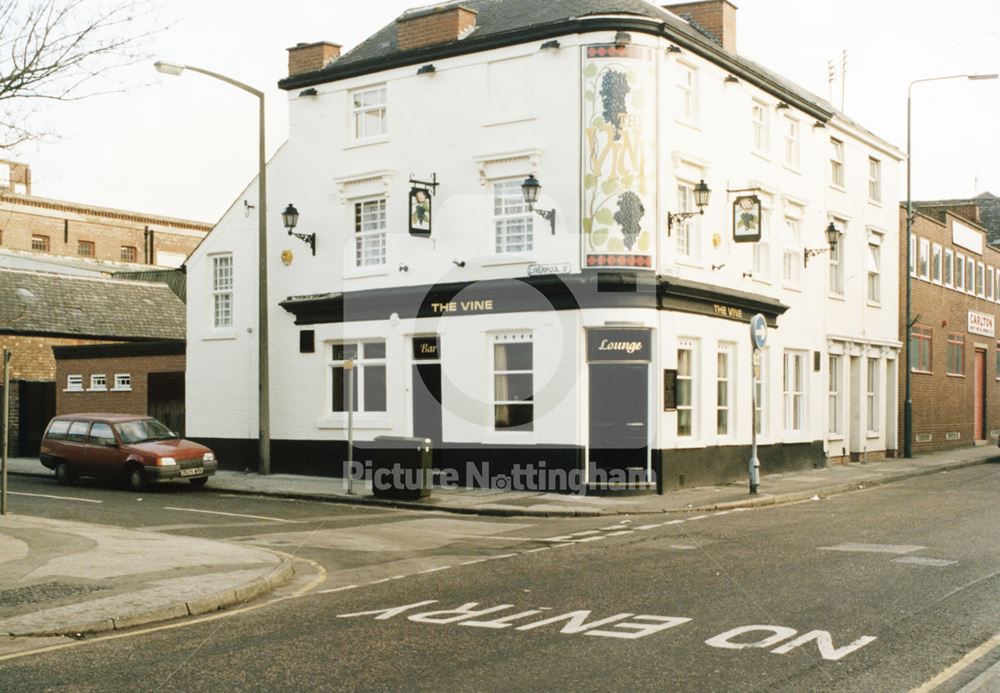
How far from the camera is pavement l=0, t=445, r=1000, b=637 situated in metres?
9.99

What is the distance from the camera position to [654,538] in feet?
52.0

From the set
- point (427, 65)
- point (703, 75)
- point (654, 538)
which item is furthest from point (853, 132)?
point (654, 538)

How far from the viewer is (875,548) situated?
13.9m

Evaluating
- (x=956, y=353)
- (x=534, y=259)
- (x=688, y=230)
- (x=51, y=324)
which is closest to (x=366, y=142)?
(x=534, y=259)

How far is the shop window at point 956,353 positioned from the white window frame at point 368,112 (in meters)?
26.6

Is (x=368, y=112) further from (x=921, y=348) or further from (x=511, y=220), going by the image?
(x=921, y=348)

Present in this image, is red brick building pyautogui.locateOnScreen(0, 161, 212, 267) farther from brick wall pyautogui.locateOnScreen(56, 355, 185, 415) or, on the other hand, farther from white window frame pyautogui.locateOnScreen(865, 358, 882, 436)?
white window frame pyautogui.locateOnScreen(865, 358, 882, 436)

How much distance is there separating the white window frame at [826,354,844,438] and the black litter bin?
15213 mm

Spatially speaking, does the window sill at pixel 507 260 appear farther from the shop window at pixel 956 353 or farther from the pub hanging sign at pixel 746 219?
the shop window at pixel 956 353

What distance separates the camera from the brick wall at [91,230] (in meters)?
60.9

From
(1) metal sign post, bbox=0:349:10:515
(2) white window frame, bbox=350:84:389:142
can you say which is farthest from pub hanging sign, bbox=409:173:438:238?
(1) metal sign post, bbox=0:349:10:515

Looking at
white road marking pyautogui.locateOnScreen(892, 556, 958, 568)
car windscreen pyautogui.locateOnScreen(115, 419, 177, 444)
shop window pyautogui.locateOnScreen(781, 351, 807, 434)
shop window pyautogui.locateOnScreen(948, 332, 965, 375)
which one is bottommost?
white road marking pyautogui.locateOnScreen(892, 556, 958, 568)

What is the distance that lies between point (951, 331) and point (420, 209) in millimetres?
26988

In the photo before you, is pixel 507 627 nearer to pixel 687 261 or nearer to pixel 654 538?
pixel 654 538
